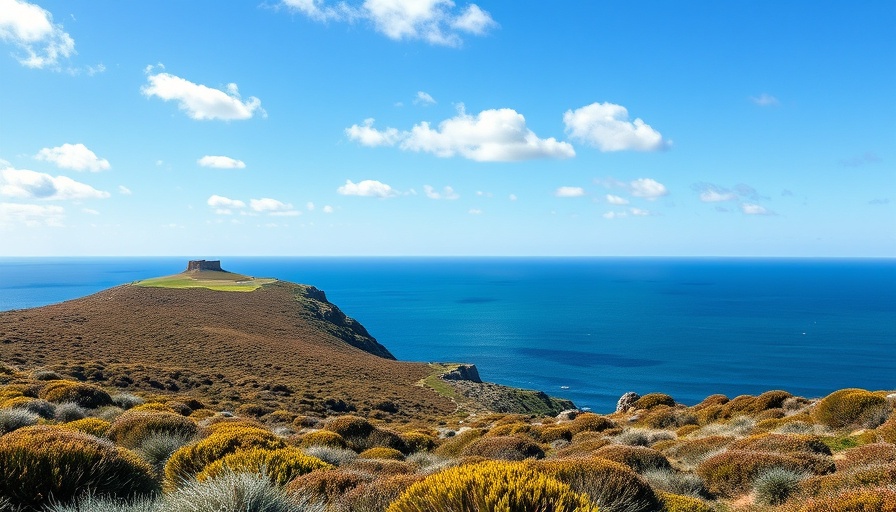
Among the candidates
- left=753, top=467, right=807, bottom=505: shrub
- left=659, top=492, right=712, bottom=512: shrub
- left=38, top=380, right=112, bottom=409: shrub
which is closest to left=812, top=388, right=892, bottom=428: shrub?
left=753, top=467, right=807, bottom=505: shrub

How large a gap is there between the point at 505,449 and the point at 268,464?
782 centimetres

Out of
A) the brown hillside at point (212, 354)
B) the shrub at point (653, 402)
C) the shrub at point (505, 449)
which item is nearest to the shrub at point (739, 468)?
the shrub at point (505, 449)

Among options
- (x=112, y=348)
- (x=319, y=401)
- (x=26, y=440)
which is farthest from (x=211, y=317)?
(x=26, y=440)

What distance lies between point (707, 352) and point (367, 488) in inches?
4640

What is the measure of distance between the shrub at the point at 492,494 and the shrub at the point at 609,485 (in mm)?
2438

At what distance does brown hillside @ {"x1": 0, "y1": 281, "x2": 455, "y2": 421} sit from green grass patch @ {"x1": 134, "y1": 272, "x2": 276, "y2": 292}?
27.3 ft

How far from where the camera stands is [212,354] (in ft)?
151

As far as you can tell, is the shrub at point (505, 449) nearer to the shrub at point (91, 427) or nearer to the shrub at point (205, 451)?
the shrub at point (205, 451)

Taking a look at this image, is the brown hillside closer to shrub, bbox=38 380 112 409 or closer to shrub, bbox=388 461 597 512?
shrub, bbox=38 380 112 409

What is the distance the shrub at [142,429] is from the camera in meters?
10.2

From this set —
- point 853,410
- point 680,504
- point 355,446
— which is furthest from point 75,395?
point 853,410

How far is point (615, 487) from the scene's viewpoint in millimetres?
6418

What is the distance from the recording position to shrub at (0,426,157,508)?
5242mm

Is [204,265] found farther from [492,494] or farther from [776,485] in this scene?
[492,494]
